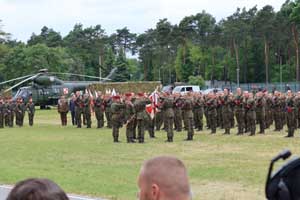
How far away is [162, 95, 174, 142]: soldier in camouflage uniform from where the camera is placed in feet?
74.0

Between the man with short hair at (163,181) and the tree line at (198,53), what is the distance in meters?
67.3

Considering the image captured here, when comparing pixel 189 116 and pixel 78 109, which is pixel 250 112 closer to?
pixel 189 116

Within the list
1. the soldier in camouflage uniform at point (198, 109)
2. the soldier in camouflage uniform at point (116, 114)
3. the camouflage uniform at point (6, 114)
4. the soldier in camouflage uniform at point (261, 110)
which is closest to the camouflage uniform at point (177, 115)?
the soldier in camouflage uniform at point (198, 109)

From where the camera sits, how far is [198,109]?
2811cm

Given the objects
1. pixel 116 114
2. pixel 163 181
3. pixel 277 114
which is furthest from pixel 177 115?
pixel 163 181

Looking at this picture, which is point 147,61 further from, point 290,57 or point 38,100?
point 38,100

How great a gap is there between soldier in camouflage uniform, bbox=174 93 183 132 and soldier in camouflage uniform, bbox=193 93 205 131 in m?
0.89

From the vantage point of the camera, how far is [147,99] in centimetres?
2370

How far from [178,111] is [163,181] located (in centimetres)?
2497

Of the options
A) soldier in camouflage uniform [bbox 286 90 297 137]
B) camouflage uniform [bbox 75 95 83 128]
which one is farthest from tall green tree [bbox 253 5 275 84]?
soldier in camouflage uniform [bbox 286 90 297 137]

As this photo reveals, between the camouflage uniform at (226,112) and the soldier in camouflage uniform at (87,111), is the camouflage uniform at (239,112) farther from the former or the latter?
the soldier in camouflage uniform at (87,111)

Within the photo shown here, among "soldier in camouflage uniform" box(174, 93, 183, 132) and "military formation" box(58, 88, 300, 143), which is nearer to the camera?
"military formation" box(58, 88, 300, 143)

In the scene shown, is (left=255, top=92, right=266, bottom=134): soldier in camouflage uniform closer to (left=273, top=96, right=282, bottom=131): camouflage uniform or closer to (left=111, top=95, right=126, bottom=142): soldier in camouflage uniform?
(left=273, top=96, right=282, bottom=131): camouflage uniform

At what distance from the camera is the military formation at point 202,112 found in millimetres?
23042
